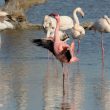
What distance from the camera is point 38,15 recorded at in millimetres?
26562

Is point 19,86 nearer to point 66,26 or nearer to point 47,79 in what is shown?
point 47,79

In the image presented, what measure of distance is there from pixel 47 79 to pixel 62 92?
1.55 m

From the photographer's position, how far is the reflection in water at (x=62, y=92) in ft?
32.8

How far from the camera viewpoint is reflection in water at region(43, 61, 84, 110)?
9992 millimetres

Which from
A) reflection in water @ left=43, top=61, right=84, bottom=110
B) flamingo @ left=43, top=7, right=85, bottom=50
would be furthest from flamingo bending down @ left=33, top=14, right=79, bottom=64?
flamingo @ left=43, top=7, right=85, bottom=50

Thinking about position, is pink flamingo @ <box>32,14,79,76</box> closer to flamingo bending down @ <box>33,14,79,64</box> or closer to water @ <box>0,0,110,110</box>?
flamingo bending down @ <box>33,14,79,64</box>

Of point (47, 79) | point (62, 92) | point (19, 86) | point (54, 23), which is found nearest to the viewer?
point (62, 92)

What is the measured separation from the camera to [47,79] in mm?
12688

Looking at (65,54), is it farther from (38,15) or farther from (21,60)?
(38,15)

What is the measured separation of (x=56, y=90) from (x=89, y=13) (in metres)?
15.9

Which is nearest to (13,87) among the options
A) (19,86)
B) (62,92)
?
(19,86)

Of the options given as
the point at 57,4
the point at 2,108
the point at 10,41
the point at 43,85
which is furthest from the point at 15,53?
the point at 57,4

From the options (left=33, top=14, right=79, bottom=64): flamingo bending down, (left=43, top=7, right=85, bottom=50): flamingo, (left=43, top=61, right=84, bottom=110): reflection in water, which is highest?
(left=43, top=7, right=85, bottom=50): flamingo

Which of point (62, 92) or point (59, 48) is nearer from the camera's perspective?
point (62, 92)
